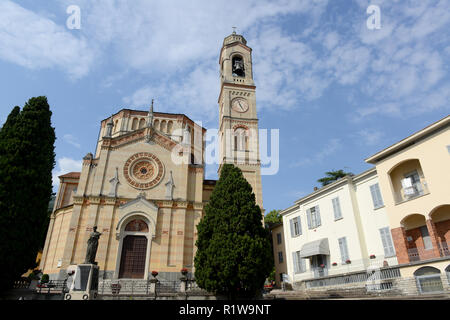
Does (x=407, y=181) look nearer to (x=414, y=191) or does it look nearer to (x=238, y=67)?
(x=414, y=191)

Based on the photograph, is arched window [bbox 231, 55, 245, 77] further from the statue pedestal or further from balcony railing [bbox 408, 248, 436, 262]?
the statue pedestal

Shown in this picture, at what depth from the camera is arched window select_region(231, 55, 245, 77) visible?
3781 centimetres

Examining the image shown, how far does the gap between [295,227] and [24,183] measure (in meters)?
20.5

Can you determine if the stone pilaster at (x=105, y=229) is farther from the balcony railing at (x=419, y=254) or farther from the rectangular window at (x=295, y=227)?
the balcony railing at (x=419, y=254)

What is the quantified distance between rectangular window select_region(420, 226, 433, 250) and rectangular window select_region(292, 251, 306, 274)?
933 cm

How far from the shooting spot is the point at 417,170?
668 inches

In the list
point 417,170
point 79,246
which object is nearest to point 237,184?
point 417,170

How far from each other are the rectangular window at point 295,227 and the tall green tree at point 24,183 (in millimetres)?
18927

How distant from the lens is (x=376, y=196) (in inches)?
746

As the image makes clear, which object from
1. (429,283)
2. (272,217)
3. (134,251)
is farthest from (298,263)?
(272,217)

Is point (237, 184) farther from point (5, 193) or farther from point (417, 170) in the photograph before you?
point (5, 193)

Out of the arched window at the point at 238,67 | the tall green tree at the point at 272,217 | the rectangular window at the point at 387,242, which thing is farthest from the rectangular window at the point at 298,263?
the arched window at the point at 238,67

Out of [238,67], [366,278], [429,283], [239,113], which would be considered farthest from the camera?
[238,67]
